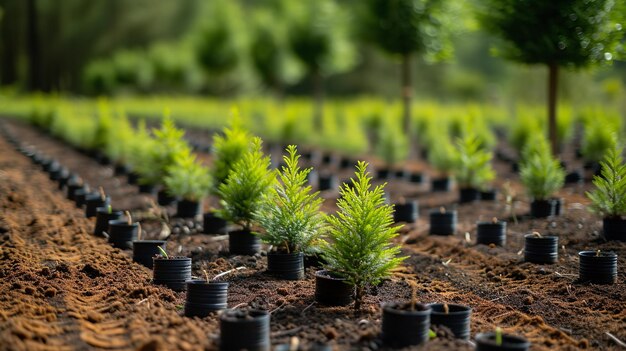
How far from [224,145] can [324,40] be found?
11.2m

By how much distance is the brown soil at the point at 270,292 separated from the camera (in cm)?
465

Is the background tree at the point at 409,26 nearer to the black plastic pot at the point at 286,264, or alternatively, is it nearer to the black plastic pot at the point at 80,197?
the black plastic pot at the point at 80,197

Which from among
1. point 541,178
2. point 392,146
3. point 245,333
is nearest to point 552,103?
point 541,178

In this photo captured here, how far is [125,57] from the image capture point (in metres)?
40.2

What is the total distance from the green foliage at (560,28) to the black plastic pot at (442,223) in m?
3.14

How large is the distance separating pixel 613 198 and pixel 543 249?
106 cm

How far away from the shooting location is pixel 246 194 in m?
6.96

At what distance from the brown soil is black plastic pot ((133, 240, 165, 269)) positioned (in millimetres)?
126

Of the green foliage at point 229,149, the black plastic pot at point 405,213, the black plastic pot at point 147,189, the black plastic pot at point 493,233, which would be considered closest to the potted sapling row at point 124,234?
the green foliage at point 229,149

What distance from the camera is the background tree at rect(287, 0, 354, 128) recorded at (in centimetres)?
1897

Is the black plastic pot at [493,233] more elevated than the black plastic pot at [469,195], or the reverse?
the black plastic pot at [469,195]

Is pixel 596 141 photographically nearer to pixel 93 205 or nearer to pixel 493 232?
pixel 493 232

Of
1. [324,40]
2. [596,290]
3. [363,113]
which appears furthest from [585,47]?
[363,113]

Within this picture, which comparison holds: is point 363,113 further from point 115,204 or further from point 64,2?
point 64,2
